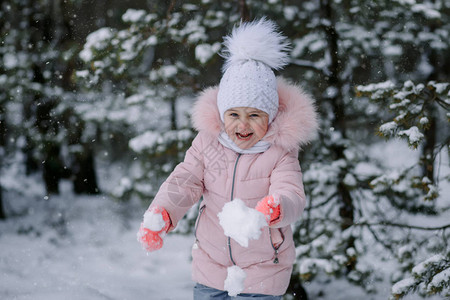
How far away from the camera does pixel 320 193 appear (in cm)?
464

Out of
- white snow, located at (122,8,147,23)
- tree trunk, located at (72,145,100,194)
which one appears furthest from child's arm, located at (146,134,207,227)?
tree trunk, located at (72,145,100,194)

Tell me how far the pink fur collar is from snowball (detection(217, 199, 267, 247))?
0.74m

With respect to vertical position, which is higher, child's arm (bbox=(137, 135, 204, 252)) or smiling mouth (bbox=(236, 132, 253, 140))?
smiling mouth (bbox=(236, 132, 253, 140))

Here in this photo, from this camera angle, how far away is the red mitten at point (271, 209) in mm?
1988

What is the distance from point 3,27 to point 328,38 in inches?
227

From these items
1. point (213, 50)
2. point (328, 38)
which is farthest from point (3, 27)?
point (328, 38)

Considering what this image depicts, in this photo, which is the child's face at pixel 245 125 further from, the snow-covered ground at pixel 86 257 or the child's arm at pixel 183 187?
the snow-covered ground at pixel 86 257

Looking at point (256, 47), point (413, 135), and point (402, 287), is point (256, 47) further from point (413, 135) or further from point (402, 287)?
point (402, 287)

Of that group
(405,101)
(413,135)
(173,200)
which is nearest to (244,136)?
(173,200)

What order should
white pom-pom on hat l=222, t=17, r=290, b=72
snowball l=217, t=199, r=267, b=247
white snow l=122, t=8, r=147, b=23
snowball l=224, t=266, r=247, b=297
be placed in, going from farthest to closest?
white snow l=122, t=8, r=147, b=23 < white pom-pom on hat l=222, t=17, r=290, b=72 < snowball l=224, t=266, r=247, b=297 < snowball l=217, t=199, r=267, b=247

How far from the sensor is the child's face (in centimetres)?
242

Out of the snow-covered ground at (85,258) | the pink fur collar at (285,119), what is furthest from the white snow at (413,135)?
the snow-covered ground at (85,258)

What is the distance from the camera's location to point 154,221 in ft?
6.92

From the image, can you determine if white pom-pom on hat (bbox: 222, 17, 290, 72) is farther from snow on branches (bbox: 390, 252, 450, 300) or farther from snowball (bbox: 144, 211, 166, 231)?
snow on branches (bbox: 390, 252, 450, 300)
